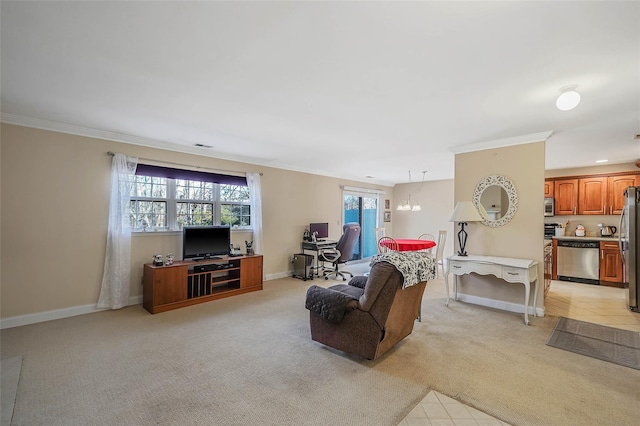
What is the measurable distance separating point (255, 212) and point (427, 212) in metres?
5.27

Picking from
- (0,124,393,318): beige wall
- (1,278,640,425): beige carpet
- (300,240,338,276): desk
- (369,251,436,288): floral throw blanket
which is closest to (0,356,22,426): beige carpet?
(1,278,640,425): beige carpet

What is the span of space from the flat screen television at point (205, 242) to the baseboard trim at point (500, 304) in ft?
12.7

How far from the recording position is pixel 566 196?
20.8 feet

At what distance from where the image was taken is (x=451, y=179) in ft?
26.7

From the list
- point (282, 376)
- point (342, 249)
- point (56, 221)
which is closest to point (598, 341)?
point (282, 376)

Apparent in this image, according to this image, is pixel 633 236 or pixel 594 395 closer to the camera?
pixel 594 395

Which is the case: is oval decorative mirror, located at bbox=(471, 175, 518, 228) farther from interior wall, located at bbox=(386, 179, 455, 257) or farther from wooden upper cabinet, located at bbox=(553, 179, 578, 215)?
interior wall, located at bbox=(386, 179, 455, 257)

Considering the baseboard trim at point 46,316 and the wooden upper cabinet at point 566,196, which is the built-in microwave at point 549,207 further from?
the baseboard trim at point 46,316

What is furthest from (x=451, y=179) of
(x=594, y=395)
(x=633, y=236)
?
(x=594, y=395)

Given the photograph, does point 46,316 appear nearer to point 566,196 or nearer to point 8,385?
point 8,385

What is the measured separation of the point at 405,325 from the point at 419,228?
6.22m

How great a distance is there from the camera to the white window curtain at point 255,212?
555cm

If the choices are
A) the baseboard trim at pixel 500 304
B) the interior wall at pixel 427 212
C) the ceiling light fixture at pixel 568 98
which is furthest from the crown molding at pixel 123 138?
the ceiling light fixture at pixel 568 98

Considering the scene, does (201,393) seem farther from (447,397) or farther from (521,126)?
(521,126)
